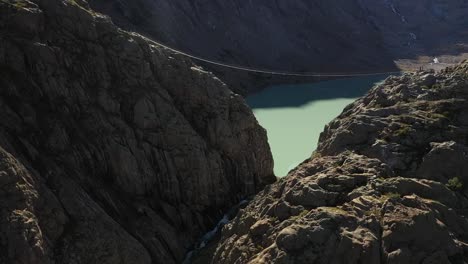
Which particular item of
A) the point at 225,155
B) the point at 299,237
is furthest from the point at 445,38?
the point at 299,237

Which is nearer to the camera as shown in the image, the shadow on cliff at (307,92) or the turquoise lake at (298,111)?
the turquoise lake at (298,111)

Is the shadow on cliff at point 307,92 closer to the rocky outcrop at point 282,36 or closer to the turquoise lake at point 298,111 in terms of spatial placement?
the turquoise lake at point 298,111

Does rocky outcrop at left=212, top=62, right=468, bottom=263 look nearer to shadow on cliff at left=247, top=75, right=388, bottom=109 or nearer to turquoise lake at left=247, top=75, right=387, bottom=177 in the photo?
turquoise lake at left=247, top=75, right=387, bottom=177

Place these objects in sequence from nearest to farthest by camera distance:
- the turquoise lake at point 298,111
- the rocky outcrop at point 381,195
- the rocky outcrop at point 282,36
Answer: the rocky outcrop at point 381,195, the turquoise lake at point 298,111, the rocky outcrop at point 282,36

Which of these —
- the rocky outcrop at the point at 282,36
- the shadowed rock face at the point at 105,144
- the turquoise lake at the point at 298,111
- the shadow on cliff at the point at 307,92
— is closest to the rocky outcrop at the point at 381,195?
the shadowed rock face at the point at 105,144

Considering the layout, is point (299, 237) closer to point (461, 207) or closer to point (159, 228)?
point (461, 207)

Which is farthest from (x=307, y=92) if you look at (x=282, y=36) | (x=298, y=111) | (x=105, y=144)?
(x=105, y=144)

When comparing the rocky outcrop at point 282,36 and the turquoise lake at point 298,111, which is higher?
the rocky outcrop at point 282,36
